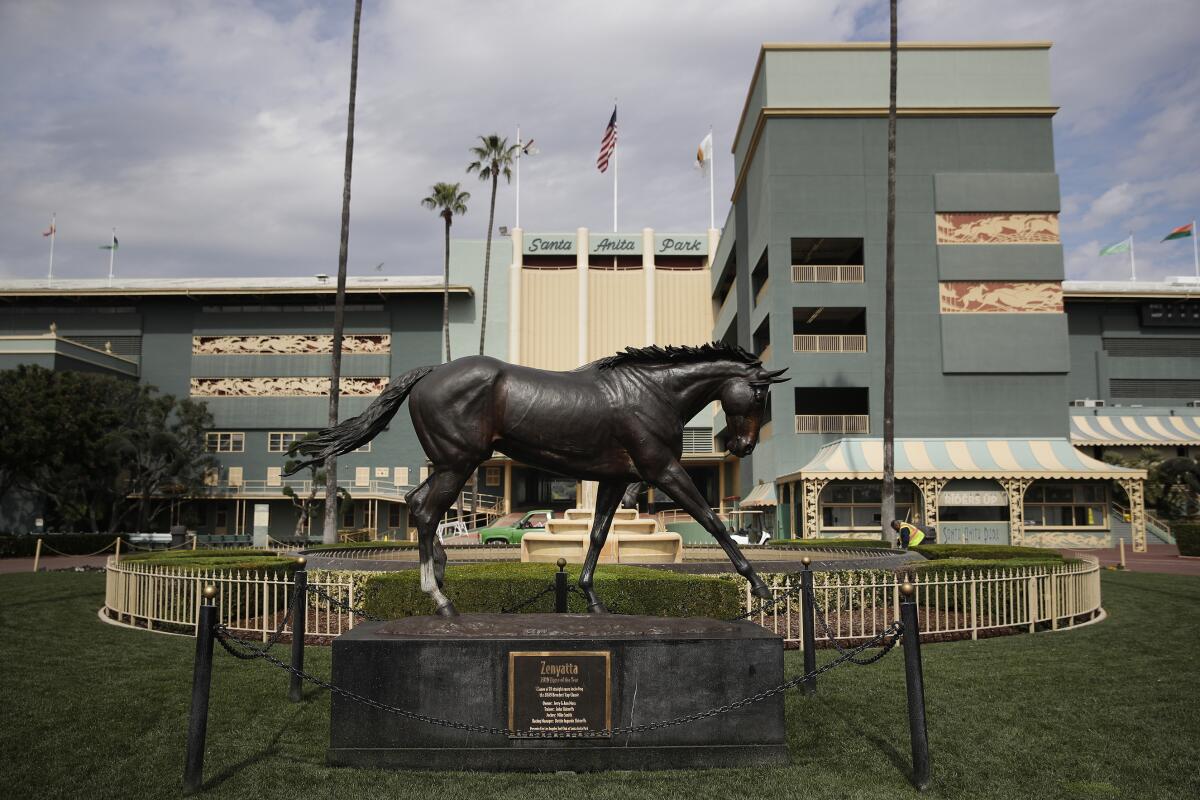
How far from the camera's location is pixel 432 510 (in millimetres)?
6242

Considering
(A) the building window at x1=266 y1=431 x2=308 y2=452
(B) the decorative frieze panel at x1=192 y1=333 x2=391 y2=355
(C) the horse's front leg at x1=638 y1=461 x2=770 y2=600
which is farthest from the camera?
(B) the decorative frieze panel at x1=192 y1=333 x2=391 y2=355

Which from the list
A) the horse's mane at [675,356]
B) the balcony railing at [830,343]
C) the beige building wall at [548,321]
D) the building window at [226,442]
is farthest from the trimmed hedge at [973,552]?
the building window at [226,442]

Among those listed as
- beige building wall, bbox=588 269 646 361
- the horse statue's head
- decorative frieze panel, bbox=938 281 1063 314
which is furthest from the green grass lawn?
beige building wall, bbox=588 269 646 361

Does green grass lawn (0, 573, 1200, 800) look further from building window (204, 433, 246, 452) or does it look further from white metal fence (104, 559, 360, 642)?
building window (204, 433, 246, 452)

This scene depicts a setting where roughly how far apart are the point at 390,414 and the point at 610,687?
8.73 ft

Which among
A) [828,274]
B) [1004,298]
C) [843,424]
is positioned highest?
[828,274]

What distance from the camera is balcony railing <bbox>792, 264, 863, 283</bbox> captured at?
3559 cm

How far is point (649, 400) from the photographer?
643cm

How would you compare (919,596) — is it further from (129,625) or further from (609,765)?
(129,625)

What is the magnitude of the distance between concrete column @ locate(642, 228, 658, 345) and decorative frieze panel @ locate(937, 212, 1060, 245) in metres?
19.4

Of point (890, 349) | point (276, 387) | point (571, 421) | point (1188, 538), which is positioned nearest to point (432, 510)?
point (571, 421)

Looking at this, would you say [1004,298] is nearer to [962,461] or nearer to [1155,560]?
[962,461]

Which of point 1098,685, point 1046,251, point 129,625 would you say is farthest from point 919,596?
point 1046,251

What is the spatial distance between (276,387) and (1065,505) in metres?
41.6
